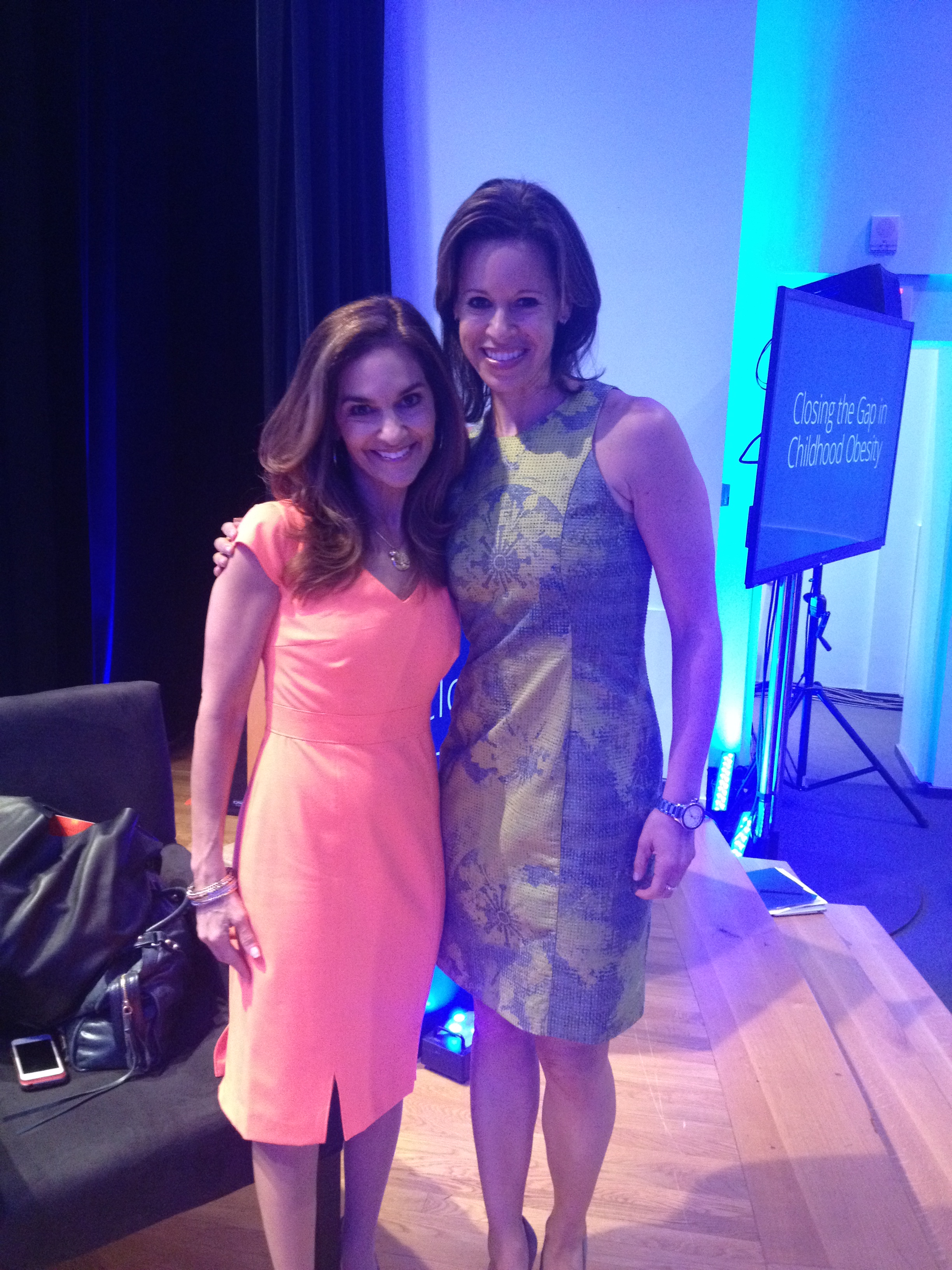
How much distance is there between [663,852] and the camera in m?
1.23

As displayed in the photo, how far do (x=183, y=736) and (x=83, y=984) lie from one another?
3229mm

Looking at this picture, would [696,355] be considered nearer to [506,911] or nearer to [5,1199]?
[506,911]

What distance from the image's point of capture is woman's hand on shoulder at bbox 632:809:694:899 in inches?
48.4

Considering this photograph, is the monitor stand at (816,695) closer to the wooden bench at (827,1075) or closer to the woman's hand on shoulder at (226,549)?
the wooden bench at (827,1075)

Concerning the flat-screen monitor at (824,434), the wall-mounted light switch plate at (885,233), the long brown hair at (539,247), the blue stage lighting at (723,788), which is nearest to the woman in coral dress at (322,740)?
the long brown hair at (539,247)

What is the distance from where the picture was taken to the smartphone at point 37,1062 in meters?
1.35

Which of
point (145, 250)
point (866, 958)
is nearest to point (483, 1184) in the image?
point (866, 958)

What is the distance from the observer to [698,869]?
301 centimetres

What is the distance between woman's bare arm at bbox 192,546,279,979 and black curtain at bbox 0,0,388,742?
1.93m

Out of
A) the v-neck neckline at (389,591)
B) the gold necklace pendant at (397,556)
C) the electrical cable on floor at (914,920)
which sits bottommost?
the electrical cable on floor at (914,920)

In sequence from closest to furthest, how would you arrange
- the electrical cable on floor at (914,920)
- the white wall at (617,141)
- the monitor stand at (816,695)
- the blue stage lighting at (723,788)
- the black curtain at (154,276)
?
the black curtain at (154,276)
the electrical cable on floor at (914,920)
the white wall at (617,141)
the blue stage lighting at (723,788)
the monitor stand at (816,695)

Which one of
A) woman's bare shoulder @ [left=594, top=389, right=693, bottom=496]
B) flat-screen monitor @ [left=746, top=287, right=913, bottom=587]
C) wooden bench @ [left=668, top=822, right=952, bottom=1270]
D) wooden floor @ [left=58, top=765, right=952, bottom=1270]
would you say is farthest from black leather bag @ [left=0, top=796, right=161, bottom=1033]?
flat-screen monitor @ [left=746, top=287, right=913, bottom=587]

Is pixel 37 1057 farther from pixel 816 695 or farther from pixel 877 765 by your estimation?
pixel 877 765

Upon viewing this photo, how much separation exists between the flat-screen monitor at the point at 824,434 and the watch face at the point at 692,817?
144cm
